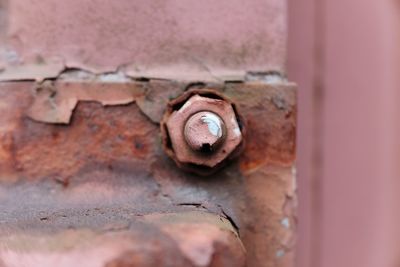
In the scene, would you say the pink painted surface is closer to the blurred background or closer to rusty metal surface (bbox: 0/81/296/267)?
rusty metal surface (bbox: 0/81/296/267)

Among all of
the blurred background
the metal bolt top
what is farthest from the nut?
the blurred background

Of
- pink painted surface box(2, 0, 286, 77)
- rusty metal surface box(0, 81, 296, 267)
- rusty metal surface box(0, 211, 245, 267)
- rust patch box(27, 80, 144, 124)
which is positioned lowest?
rusty metal surface box(0, 211, 245, 267)

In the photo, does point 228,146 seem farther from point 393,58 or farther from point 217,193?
point 393,58

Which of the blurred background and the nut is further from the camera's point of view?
the blurred background

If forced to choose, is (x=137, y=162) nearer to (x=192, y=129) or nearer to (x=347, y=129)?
(x=192, y=129)

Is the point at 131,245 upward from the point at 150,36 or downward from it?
downward

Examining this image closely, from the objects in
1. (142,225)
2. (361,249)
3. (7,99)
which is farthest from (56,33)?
(361,249)

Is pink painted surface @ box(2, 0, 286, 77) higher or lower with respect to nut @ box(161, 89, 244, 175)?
higher

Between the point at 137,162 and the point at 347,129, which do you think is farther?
the point at 347,129

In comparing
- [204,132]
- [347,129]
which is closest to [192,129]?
[204,132]
